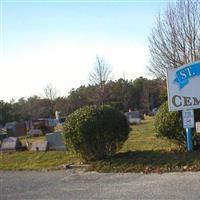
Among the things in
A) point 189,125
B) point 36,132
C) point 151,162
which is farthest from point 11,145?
point 36,132

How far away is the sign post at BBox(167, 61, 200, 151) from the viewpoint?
12633mm

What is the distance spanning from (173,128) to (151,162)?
1780 millimetres

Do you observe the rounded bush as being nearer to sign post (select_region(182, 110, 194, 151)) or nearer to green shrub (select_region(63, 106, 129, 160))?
sign post (select_region(182, 110, 194, 151))

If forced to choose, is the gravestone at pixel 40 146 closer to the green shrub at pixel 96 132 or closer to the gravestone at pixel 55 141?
the gravestone at pixel 55 141

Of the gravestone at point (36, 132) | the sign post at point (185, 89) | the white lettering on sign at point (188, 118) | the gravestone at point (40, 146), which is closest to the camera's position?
the white lettering on sign at point (188, 118)

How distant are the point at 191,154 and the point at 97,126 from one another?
252 centimetres

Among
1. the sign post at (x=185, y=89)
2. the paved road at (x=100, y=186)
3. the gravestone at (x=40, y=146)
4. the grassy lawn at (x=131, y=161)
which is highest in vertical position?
the sign post at (x=185, y=89)

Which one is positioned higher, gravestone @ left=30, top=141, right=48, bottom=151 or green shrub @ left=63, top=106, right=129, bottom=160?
green shrub @ left=63, top=106, right=129, bottom=160

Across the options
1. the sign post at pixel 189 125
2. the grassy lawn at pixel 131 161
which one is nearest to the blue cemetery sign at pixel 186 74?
the sign post at pixel 189 125

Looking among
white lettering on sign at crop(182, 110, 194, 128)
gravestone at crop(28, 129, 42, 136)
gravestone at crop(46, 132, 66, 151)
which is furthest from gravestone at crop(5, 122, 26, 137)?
white lettering on sign at crop(182, 110, 194, 128)

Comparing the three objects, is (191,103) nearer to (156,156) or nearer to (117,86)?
(156,156)

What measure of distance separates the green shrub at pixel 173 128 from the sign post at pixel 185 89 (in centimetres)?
26

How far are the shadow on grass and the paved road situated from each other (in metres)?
0.44

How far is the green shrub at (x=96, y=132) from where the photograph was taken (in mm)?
12453
